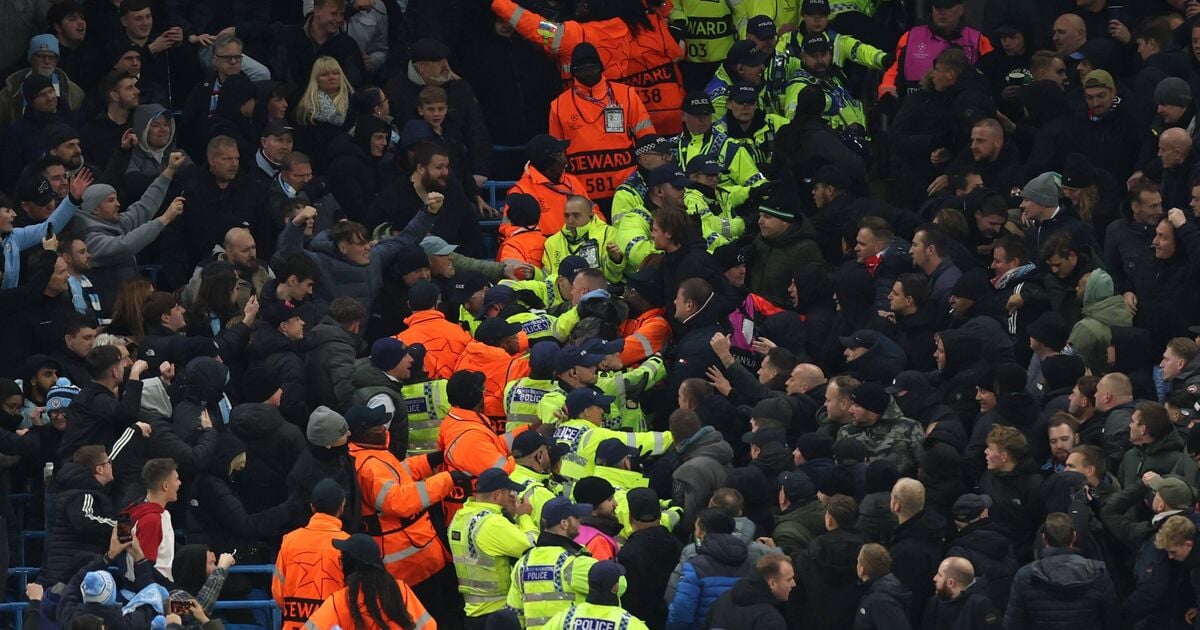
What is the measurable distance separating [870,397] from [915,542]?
1350mm

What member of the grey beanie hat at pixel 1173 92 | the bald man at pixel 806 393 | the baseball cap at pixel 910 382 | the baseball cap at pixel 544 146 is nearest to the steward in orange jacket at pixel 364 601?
the bald man at pixel 806 393

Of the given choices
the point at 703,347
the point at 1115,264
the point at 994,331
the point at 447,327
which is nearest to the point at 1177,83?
the point at 1115,264

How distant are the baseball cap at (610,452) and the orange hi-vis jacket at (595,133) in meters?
5.27

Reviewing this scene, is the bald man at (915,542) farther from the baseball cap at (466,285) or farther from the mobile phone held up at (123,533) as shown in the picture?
the baseball cap at (466,285)

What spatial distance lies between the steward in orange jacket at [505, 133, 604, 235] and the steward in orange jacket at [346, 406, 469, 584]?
3.72m

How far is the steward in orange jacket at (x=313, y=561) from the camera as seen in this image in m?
14.8

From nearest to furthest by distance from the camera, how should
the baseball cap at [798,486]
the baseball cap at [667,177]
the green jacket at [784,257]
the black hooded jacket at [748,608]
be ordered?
the black hooded jacket at [748,608]
the baseball cap at [798,486]
the green jacket at [784,257]
the baseball cap at [667,177]

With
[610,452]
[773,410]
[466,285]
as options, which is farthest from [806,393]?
[466,285]

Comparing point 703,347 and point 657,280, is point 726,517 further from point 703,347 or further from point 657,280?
point 657,280

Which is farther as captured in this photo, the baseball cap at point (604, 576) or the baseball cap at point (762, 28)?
the baseball cap at point (762, 28)

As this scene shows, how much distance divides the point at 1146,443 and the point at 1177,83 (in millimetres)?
4390

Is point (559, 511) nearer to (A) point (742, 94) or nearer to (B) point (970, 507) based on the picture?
(B) point (970, 507)

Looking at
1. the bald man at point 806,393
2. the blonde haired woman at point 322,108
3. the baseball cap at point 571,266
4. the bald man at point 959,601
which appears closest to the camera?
the bald man at point 959,601

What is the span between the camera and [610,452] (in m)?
15.5
